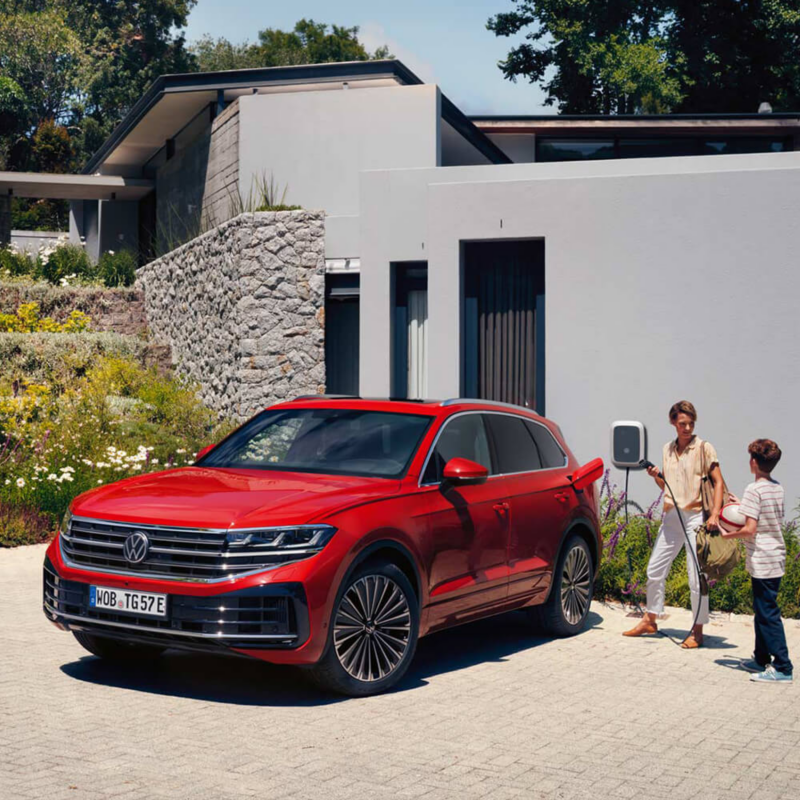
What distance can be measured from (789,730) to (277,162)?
1526 cm

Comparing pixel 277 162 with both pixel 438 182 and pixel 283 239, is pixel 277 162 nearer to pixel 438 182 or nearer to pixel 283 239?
pixel 283 239

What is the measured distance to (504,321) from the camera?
1496 cm

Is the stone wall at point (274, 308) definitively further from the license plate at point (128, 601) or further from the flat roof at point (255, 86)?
the license plate at point (128, 601)

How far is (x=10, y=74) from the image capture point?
189ft

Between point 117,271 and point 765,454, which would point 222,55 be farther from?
point 765,454

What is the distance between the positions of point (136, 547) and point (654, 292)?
8.35 meters

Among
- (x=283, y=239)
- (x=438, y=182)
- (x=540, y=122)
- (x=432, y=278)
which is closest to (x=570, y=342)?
(x=432, y=278)

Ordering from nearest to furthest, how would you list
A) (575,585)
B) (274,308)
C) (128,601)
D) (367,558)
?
(128,601)
(367,558)
(575,585)
(274,308)

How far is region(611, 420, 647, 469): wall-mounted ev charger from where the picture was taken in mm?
11438

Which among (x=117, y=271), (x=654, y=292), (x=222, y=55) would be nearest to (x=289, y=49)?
(x=222, y=55)

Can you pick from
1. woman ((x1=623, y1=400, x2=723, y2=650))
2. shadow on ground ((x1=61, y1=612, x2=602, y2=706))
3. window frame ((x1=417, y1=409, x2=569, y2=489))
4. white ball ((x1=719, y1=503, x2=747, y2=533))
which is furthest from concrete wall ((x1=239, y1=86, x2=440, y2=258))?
white ball ((x1=719, y1=503, x2=747, y2=533))

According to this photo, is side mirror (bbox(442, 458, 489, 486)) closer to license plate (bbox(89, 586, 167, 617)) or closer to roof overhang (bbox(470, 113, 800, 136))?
license plate (bbox(89, 586, 167, 617))

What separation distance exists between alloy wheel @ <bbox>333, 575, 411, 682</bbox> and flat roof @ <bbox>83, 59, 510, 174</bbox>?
1440 centimetres

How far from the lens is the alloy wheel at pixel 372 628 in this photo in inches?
282
